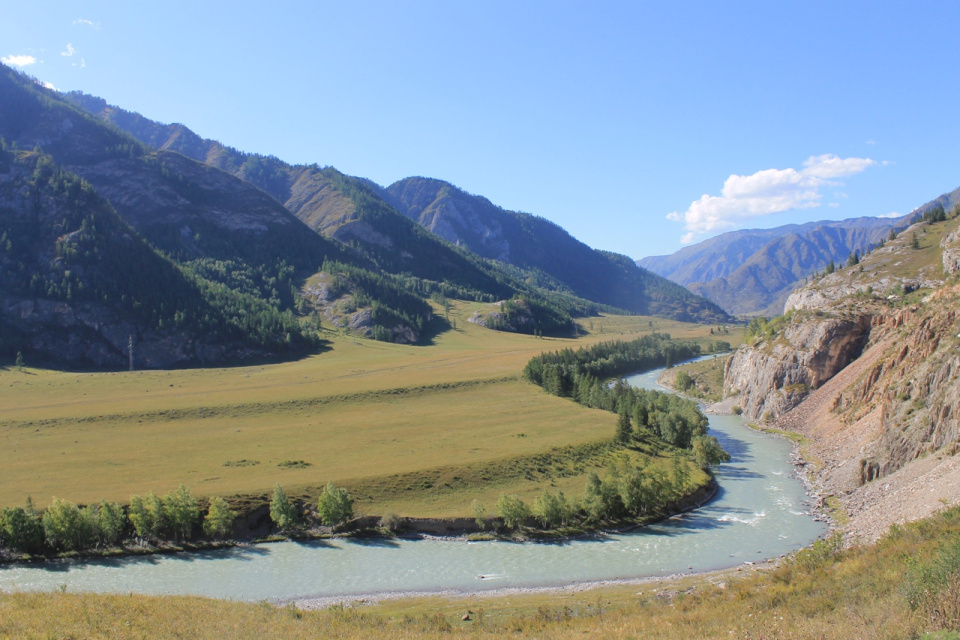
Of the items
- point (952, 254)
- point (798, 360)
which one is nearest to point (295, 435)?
point (798, 360)

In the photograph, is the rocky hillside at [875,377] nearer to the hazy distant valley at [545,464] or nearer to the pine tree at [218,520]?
the hazy distant valley at [545,464]

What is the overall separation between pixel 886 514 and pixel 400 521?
4652 centimetres

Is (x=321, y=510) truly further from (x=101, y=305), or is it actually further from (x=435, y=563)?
(x=101, y=305)

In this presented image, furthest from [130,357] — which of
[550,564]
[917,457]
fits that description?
[917,457]

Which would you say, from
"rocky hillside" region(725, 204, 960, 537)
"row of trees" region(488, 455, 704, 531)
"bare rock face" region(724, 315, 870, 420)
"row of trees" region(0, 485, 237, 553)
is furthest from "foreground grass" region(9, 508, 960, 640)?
"bare rock face" region(724, 315, 870, 420)

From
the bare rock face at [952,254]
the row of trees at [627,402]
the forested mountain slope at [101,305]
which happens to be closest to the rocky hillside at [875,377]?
the bare rock face at [952,254]

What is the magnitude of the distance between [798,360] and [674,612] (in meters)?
87.9

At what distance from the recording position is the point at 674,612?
2995 centimetres

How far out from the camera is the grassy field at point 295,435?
222ft

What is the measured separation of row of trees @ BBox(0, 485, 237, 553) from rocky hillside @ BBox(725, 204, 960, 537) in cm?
6389

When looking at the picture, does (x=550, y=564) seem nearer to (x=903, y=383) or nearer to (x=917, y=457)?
(x=917, y=457)

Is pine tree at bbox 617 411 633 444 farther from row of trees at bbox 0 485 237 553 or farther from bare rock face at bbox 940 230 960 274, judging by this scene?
bare rock face at bbox 940 230 960 274

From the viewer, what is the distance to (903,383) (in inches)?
2660

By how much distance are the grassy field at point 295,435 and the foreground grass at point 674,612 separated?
28.4m
